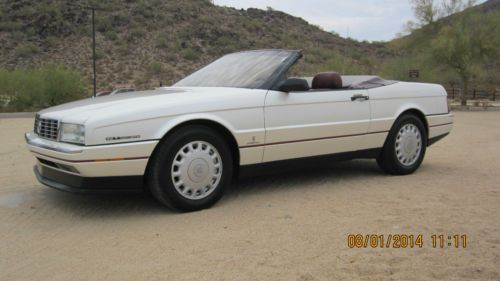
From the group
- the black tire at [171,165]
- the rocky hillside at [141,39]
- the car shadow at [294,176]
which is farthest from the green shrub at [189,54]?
the black tire at [171,165]

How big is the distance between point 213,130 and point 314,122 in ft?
3.61

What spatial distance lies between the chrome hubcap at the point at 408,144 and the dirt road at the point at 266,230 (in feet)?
0.81

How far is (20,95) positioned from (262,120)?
1959 cm

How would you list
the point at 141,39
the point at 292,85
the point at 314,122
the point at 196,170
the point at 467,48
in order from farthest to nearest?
1. the point at 141,39
2. the point at 467,48
3. the point at 314,122
4. the point at 292,85
5. the point at 196,170

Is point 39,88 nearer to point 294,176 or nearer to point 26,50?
point 26,50

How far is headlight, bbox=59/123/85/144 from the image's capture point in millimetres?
3816

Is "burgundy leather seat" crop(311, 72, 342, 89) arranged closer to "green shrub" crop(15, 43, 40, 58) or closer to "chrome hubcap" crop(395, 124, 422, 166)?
"chrome hubcap" crop(395, 124, 422, 166)

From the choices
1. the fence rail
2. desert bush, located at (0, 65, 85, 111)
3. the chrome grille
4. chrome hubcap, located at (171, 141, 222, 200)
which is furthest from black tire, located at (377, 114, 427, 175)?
the fence rail

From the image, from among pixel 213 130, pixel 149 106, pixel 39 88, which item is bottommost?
pixel 213 130

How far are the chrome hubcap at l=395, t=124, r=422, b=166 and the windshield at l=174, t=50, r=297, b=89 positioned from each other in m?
1.72

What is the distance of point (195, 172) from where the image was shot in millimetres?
4203

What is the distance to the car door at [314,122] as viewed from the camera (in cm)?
462

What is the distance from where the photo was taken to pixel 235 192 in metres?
5.02
